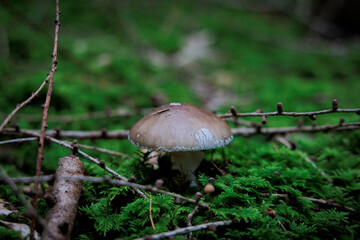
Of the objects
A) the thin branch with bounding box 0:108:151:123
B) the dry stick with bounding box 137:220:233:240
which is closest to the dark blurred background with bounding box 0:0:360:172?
the thin branch with bounding box 0:108:151:123

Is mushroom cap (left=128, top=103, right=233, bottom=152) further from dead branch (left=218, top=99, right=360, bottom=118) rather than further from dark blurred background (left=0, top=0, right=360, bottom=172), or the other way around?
dark blurred background (left=0, top=0, right=360, bottom=172)

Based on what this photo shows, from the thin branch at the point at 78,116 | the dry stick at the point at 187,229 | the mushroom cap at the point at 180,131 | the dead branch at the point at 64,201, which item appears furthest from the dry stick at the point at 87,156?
the thin branch at the point at 78,116

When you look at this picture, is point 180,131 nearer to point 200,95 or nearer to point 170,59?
point 200,95

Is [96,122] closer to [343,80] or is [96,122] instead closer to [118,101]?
[118,101]

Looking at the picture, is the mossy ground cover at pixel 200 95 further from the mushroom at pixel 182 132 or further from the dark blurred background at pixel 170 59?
the mushroom at pixel 182 132

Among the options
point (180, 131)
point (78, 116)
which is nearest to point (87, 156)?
point (180, 131)

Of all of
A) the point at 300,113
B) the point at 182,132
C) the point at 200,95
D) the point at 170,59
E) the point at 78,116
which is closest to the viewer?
the point at 182,132
